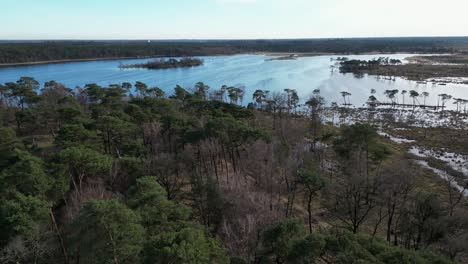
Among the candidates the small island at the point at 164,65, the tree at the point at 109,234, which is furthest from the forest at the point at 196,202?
the small island at the point at 164,65

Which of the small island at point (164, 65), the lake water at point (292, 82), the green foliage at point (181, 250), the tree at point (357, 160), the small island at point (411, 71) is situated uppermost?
the small island at point (164, 65)

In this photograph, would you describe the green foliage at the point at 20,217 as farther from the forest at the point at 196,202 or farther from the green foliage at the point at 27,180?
the green foliage at the point at 27,180

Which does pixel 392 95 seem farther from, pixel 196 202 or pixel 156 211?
pixel 156 211

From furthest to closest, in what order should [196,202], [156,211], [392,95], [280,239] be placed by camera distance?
1. [392,95]
2. [196,202]
3. [156,211]
4. [280,239]

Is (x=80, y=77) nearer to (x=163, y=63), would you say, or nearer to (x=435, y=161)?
(x=163, y=63)

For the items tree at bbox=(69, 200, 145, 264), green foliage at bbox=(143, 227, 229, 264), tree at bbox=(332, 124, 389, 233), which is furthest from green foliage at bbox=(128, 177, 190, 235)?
tree at bbox=(332, 124, 389, 233)

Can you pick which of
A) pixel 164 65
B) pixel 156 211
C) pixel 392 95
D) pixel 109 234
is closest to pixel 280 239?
pixel 156 211
